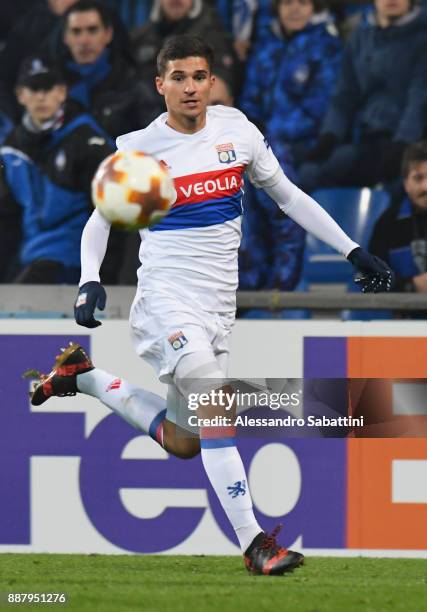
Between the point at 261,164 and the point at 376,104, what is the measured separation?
9.62 feet

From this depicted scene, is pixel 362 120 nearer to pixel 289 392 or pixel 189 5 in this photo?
pixel 189 5

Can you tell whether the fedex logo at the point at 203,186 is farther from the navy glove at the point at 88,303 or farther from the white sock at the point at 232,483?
the white sock at the point at 232,483

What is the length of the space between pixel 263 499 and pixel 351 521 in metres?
0.48

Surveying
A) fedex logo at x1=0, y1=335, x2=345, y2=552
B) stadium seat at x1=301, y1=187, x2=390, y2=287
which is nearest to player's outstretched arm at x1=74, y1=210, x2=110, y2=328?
fedex logo at x1=0, y1=335, x2=345, y2=552

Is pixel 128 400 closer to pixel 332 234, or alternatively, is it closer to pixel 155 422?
pixel 155 422

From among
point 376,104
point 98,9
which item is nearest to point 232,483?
point 376,104

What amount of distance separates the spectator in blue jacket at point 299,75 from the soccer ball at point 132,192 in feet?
12.1

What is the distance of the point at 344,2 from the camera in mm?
10453

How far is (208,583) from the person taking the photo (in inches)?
225

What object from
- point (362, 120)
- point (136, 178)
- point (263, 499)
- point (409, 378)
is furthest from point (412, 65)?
point (136, 178)

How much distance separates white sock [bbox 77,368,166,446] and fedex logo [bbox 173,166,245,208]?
0.98m

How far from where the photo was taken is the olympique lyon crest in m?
6.32

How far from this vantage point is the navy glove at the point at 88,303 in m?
5.94

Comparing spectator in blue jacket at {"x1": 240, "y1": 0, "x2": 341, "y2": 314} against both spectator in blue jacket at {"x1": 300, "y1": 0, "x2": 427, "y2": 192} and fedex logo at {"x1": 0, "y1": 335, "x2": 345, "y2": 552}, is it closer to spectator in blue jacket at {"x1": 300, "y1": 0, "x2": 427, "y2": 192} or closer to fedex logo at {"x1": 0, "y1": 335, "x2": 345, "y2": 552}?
spectator in blue jacket at {"x1": 300, "y1": 0, "x2": 427, "y2": 192}
